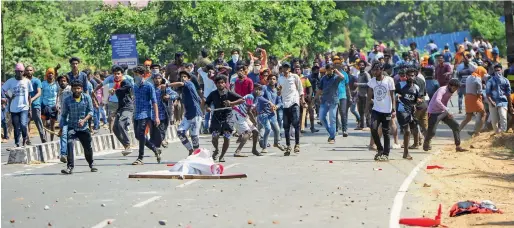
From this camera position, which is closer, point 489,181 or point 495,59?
point 489,181

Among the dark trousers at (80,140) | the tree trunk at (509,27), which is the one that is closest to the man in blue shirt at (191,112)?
the dark trousers at (80,140)

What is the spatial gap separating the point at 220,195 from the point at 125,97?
301 inches

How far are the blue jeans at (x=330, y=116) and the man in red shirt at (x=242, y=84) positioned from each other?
270 centimetres

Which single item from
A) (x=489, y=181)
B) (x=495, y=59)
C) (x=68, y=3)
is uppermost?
(x=68, y=3)

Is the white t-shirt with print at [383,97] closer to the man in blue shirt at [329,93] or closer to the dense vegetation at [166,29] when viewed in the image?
the man in blue shirt at [329,93]

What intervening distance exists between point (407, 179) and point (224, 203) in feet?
12.9

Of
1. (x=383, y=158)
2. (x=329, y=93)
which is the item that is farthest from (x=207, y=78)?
(x=383, y=158)

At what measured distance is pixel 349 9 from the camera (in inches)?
2260

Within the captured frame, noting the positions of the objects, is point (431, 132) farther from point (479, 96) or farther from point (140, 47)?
point (140, 47)

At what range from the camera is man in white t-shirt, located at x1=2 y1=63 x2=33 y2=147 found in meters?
23.1

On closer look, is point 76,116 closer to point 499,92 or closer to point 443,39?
point 499,92

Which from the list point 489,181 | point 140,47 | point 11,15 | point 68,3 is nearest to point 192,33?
point 140,47

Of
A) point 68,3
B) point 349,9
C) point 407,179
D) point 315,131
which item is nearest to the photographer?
point 407,179

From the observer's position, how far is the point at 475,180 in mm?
17422
